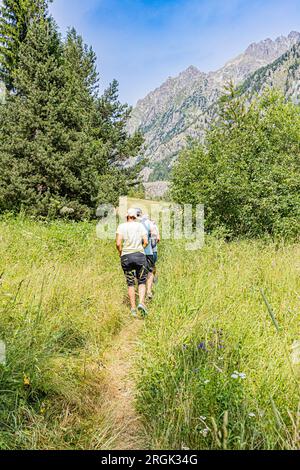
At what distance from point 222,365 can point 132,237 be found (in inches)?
115

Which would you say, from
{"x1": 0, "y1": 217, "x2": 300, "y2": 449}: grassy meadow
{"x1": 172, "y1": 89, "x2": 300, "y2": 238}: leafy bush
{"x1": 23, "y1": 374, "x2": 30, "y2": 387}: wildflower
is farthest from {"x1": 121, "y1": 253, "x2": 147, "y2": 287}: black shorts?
{"x1": 172, "y1": 89, "x2": 300, "y2": 238}: leafy bush

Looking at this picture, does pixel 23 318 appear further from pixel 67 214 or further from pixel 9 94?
pixel 9 94

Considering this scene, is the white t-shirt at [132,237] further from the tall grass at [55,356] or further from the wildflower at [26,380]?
the wildflower at [26,380]

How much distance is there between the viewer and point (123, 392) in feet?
8.68

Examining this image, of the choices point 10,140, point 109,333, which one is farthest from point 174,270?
point 10,140

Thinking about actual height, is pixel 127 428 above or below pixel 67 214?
below

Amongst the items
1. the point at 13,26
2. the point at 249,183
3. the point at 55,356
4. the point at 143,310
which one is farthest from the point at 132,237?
the point at 13,26

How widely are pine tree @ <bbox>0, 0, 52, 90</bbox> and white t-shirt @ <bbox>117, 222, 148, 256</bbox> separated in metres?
15.5

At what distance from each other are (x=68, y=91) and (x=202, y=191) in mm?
8466

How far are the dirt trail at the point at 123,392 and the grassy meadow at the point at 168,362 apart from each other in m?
0.07

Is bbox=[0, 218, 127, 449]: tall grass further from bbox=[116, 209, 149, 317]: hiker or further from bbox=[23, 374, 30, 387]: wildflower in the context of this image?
bbox=[116, 209, 149, 317]: hiker

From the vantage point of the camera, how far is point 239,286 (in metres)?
4.21

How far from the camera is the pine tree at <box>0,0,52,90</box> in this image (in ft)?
51.1

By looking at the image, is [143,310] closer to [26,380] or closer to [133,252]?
[133,252]
